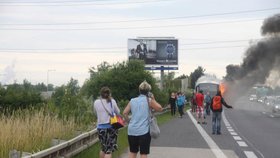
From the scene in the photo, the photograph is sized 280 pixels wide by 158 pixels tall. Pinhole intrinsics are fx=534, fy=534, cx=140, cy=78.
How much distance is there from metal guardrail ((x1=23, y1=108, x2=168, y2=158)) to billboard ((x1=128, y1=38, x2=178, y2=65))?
45576 mm

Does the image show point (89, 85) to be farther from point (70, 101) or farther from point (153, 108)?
point (153, 108)

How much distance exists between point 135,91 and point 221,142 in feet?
66.2

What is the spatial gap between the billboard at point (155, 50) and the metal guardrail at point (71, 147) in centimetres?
4558

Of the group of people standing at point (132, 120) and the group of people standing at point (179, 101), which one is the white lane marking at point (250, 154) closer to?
the group of people standing at point (132, 120)

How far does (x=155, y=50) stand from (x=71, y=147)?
48.9 meters

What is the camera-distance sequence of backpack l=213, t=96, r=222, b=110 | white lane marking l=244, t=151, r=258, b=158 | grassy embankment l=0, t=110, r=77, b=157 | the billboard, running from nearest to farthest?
grassy embankment l=0, t=110, r=77, b=157
white lane marking l=244, t=151, r=258, b=158
backpack l=213, t=96, r=222, b=110
the billboard

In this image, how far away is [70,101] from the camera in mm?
16719

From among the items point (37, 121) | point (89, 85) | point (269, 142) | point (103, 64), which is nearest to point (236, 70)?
point (103, 64)

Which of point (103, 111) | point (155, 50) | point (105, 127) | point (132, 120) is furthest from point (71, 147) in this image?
point (155, 50)

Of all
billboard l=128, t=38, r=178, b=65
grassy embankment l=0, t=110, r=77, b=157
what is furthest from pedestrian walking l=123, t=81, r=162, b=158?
billboard l=128, t=38, r=178, b=65

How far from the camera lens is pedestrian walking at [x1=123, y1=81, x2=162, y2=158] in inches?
357

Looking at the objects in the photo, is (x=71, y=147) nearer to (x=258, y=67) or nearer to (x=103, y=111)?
(x=103, y=111)

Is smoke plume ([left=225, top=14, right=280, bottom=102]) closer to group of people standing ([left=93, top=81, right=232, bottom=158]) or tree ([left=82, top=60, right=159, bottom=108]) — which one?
tree ([left=82, top=60, right=159, bottom=108])

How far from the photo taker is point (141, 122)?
358 inches
